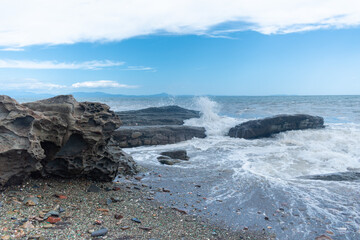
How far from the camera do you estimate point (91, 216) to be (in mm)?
4676

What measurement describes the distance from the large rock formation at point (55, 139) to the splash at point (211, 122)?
435 inches

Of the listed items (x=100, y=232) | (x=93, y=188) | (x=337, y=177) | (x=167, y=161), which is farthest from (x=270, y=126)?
(x=100, y=232)

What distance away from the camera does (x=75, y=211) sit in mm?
4789

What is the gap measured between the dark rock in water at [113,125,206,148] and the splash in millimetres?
2077

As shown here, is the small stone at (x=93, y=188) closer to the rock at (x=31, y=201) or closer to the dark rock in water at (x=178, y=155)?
the rock at (x=31, y=201)

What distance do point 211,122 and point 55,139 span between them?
17091mm

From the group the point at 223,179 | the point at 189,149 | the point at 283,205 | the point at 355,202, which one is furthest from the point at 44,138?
the point at 189,149

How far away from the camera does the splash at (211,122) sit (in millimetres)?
17594

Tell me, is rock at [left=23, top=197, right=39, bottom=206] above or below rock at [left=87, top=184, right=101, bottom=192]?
above

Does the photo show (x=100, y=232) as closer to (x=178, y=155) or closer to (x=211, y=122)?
(x=178, y=155)

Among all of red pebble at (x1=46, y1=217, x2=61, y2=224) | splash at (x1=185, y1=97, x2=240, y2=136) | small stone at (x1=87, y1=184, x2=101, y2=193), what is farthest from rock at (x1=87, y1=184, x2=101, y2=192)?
splash at (x1=185, y1=97, x2=240, y2=136)

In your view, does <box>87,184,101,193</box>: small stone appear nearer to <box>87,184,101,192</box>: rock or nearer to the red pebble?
<box>87,184,101,192</box>: rock

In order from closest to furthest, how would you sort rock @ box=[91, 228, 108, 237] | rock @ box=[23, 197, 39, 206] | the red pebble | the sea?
1. rock @ box=[91, 228, 108, 237]
2. the red pebble
3. rock @ box=[23, 197, 39, 206]
4. the sea

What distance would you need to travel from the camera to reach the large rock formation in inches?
199
